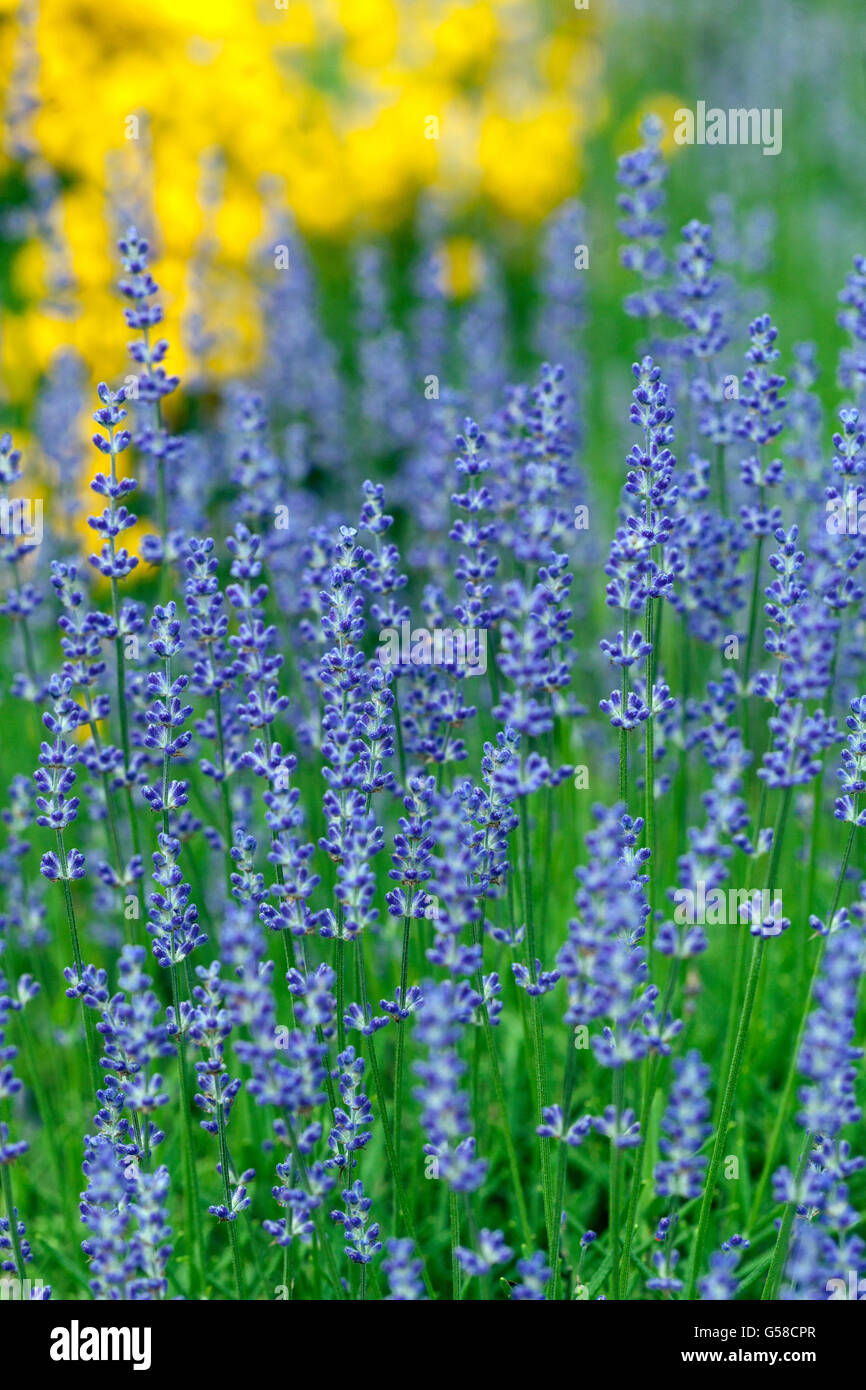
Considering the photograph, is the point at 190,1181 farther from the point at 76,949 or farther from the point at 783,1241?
the point at 783,1241

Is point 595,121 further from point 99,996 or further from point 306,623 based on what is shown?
point 99,996

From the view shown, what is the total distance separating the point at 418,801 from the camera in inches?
110

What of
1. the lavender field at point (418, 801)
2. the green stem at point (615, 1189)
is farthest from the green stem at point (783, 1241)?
the green stem at point (615, 1189)

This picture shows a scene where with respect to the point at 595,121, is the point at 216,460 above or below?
below

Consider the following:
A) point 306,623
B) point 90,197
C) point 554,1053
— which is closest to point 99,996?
point 306,623

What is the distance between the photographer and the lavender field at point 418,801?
2.48m

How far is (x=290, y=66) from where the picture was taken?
840 cm

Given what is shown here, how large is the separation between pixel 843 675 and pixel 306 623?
1745mm
